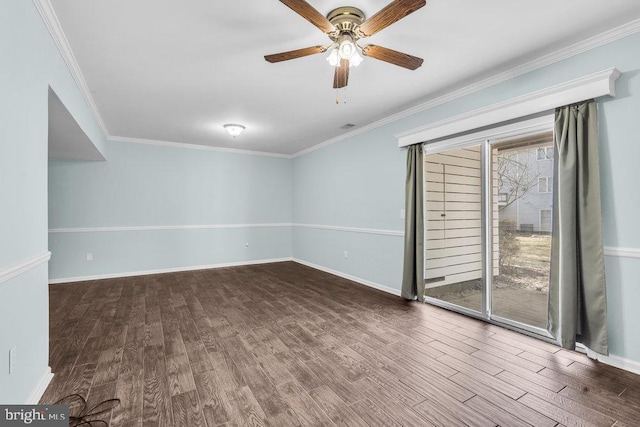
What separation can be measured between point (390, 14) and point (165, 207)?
552 centimetres

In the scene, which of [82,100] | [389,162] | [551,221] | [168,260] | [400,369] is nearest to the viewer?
[400,369]

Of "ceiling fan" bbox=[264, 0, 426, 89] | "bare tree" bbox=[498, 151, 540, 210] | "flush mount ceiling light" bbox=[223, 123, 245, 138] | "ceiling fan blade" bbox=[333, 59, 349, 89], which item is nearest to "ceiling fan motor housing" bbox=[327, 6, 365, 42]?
"ceiling fan" bbox=[264, 0, 426, 89]

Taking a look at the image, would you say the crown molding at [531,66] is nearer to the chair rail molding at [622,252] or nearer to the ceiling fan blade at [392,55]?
the ceiling fan blade at [392,55]

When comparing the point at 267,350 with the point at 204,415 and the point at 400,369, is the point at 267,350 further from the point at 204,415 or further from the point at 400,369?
the point at 400,369

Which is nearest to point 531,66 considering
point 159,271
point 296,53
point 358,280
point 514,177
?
point 514,177

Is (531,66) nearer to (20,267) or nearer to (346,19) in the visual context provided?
(346,19)

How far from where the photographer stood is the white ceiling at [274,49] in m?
2.09

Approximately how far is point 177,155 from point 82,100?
261cm

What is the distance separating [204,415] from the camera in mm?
1814

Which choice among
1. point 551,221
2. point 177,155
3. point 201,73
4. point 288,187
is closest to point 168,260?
point 177,155

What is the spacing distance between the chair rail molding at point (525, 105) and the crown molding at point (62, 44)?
3.62m

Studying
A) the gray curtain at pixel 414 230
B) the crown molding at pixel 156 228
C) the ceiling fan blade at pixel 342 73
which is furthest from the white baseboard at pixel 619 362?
the crown molding at pixel 156 228

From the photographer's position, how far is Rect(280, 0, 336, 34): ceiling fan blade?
168cm

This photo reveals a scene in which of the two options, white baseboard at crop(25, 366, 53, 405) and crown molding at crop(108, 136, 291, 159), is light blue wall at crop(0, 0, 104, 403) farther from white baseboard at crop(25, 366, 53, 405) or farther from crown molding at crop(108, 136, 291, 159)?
crown molding at crop(108, 136, 291, 159)
